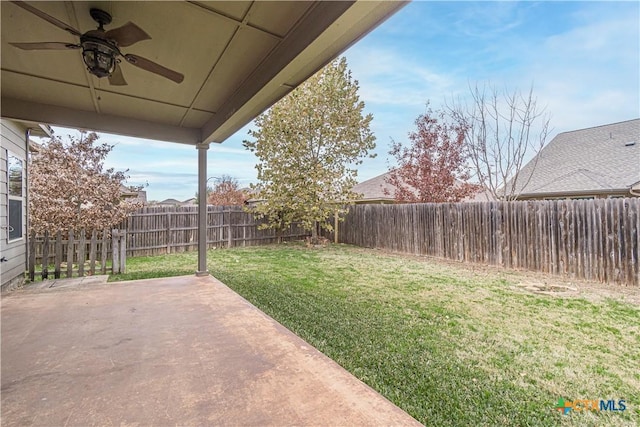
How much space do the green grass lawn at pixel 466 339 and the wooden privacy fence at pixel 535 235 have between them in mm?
798

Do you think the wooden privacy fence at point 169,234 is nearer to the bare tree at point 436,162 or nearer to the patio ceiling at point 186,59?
the patio ceiling at point 186,59

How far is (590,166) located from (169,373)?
12218 millimetres

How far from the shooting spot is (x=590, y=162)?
9594 millimetres

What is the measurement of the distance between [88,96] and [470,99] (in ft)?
30.3

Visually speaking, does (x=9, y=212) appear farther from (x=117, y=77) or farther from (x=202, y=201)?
(x=117, y=77)

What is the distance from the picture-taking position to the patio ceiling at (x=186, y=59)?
6.77 ft

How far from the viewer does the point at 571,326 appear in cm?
329

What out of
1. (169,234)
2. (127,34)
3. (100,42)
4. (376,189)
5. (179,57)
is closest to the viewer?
(127,34)

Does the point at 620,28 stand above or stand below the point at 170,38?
above

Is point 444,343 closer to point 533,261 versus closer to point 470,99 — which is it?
point 533,261

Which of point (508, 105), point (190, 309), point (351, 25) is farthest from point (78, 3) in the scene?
point (508, 105)

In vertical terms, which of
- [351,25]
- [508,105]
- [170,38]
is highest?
[508,105]

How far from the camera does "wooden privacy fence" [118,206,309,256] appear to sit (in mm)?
8828

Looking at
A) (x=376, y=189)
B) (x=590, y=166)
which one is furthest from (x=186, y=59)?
(x=376, y=189)
